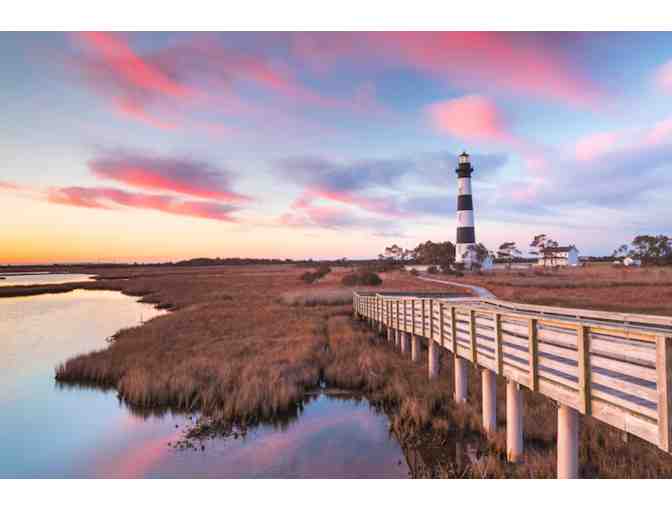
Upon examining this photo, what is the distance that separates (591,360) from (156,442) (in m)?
9.10

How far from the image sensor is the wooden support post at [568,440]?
5.89 m

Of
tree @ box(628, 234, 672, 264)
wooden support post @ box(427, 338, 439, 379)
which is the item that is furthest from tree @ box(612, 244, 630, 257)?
wooden support post @ box(427, 338, 439, 379)

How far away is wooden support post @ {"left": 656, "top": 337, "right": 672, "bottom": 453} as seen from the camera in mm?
4047

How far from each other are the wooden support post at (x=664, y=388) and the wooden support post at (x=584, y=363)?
1044 mm

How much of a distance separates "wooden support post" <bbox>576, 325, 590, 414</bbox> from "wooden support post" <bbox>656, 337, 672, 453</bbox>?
1.04 metres

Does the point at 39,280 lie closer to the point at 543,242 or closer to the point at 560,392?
the point at 560,392

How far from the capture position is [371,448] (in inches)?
346

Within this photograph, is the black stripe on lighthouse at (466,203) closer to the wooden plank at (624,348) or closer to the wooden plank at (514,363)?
the wooden plank at (514,363)

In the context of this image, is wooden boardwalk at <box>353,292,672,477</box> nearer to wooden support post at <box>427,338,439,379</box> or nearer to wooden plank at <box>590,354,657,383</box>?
wooden plank at <box>590,354,657,383</box>

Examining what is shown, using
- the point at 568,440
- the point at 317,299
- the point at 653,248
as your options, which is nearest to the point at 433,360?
the point at 568,440

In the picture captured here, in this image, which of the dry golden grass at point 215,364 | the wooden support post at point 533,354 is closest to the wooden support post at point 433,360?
the dry golden grass at point 215,364

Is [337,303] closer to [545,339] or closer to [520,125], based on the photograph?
[520,125]
